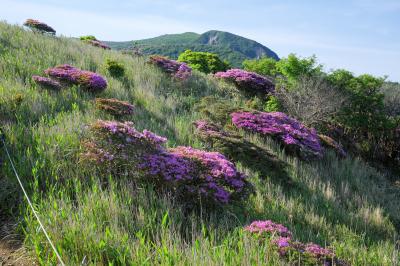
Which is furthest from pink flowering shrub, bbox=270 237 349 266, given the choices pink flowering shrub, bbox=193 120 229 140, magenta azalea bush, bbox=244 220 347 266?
pink flowering shrub, bbox=193 120 229 140

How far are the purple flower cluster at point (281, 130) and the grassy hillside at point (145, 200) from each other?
12.3 inches

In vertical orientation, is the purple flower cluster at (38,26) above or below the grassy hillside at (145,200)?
above

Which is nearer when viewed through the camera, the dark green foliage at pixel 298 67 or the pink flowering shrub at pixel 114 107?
the pink flowering shrub at pixel 114 107

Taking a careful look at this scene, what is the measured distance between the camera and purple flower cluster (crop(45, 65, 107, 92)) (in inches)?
348

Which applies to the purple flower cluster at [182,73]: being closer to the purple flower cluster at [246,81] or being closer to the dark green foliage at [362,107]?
the purple flower cluster at [246,81]

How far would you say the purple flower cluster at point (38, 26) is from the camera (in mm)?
16203

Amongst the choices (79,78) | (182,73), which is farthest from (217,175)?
(182,73)

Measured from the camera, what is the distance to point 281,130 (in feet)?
31.9

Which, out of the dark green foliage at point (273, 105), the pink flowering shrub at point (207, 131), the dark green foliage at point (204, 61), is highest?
the dark green foliage at point (204, 61)

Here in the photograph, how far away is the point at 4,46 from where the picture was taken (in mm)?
11062

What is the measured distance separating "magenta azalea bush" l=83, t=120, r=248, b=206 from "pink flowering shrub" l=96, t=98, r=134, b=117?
228 cm

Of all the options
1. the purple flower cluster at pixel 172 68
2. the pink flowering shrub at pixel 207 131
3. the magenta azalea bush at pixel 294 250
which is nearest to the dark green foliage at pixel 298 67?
the purple flower cluster at pixel 172 68

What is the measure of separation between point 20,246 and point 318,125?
40.4 feet

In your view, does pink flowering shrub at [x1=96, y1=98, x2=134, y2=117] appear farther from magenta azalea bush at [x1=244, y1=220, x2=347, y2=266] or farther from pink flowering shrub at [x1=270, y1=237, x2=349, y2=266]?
pink flowering shrub at [x1=270, y1=237, x2=349, y2=266]
